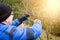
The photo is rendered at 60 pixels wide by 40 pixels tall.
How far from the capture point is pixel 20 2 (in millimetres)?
5645

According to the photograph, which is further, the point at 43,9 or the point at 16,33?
the point at 43,9

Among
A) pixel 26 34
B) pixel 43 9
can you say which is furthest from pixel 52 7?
pixel 26 34

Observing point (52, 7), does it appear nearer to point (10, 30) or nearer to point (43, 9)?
point (43, 9)

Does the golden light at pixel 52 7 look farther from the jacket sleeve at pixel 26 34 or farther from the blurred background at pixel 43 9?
the jacket sleeve at pixel 26 34

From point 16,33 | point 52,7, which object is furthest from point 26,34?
point 52,7

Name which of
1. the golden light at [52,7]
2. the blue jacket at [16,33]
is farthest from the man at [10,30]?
the golden light at [52,7]

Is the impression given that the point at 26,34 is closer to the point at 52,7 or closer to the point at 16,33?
the point at 16,33

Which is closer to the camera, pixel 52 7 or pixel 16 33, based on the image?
pixel 16 33

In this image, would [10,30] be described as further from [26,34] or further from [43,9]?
[43,9]

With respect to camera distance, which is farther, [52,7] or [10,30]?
[52,7]

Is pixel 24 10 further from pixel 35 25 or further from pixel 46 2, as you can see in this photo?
pixel 35 25

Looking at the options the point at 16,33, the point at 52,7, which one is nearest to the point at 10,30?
the point at 16,33

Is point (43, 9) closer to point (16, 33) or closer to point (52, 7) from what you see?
point (52, 7)

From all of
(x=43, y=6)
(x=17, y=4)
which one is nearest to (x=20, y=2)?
(x=17, y=4)
